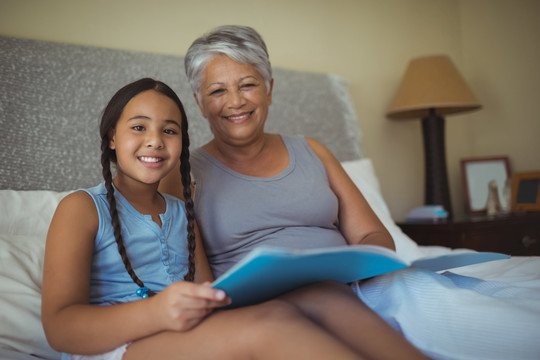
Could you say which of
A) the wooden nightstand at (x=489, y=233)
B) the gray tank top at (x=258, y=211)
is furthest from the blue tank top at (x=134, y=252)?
the wooden nightstand at (x=489, y=233)

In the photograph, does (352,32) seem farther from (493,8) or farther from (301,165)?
(301,165)

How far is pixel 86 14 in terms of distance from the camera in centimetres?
176

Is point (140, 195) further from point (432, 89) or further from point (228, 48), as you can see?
point (432, 89)

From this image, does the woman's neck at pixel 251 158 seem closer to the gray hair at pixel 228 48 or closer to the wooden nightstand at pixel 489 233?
the gray hair at pixel 228 48

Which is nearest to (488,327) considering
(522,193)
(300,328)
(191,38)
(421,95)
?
(300,328)

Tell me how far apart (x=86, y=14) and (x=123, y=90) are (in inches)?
36.3

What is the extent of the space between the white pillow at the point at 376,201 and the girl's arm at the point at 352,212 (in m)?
0.47

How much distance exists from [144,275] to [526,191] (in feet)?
7.57

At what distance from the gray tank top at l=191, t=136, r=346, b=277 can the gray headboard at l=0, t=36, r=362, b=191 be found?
47 centimetres

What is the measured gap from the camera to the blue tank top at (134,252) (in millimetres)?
934

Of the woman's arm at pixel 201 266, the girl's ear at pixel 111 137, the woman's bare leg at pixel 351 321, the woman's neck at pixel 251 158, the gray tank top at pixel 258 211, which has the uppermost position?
the girl's ear at pixel 111 137

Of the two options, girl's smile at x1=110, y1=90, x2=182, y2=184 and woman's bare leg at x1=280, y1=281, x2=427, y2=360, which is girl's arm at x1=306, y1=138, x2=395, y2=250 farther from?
girl's smile at x1=110, y1=90, x2=182, y2=184

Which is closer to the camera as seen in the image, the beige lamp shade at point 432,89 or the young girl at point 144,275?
the young girl at point 144,275

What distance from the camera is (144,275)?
99 cm
